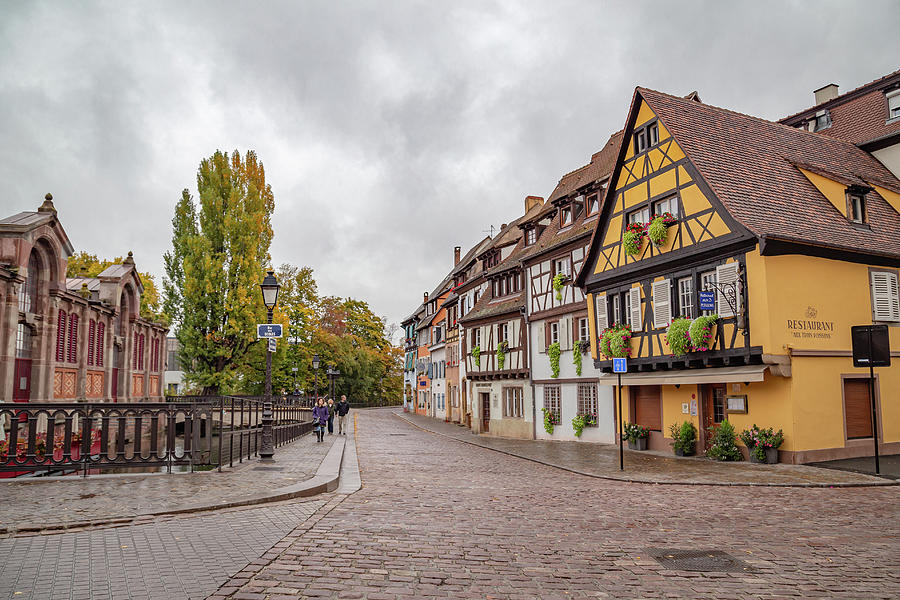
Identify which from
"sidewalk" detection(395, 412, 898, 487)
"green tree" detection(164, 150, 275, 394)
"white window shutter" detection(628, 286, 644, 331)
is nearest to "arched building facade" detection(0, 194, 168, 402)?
"green tree" detection(164, 150, 275, 394)

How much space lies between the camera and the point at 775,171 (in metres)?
21.1

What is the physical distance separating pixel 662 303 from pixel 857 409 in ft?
19.3

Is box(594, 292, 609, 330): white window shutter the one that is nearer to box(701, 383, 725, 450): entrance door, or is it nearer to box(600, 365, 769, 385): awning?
box(600, 365, 769, 385): awning

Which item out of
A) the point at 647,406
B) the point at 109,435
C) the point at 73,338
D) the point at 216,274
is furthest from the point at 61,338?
the point at 647,406

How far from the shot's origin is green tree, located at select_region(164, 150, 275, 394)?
37.3 m

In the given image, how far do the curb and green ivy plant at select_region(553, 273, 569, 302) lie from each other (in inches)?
568

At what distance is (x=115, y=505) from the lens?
32.4 feet

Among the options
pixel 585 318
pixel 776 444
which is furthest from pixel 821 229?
pixel 585 318

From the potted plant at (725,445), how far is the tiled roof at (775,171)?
17.6 feet

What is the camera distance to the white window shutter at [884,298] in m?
19.5

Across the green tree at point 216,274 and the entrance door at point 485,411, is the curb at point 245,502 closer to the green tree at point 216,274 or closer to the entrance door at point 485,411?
the entrance door at point 485,411

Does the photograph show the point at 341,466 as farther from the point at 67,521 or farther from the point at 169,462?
the point at 67,521

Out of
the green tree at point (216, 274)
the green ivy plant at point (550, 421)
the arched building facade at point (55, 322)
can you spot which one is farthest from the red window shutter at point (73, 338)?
the green ivy plant at point (550, 421)

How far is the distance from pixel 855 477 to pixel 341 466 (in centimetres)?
1149
